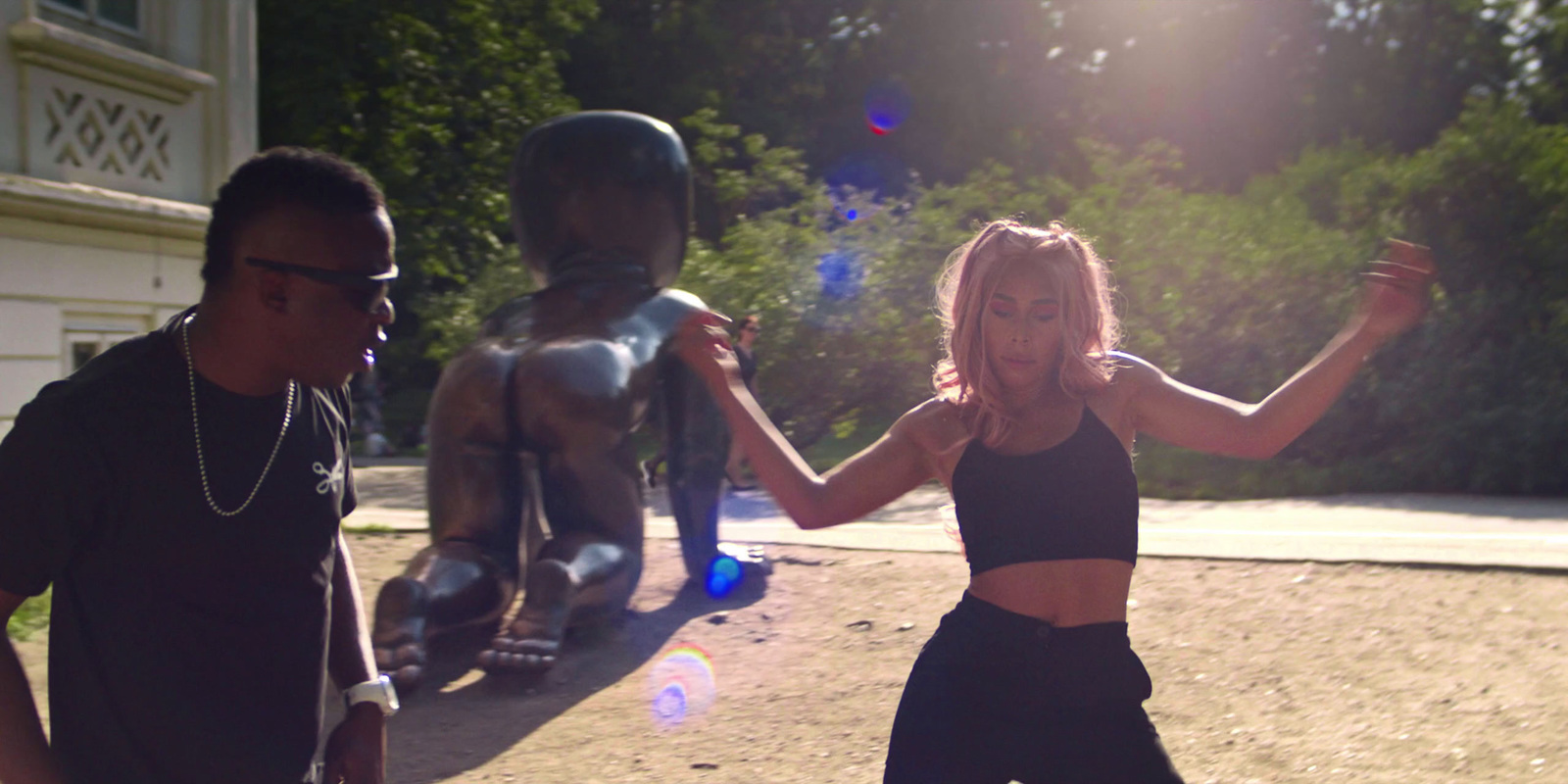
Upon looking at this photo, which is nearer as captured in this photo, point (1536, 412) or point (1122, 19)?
point (1536, 412)

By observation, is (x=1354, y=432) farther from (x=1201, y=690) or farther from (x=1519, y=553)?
(x=1201, y=690)

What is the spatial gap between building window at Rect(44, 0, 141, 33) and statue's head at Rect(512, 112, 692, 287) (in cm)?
481

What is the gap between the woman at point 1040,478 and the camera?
250cm

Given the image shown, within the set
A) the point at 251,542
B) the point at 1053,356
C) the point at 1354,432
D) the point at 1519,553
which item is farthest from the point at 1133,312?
the point at 251,542

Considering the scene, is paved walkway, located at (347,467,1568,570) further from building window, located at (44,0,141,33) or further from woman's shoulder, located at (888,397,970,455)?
building window, located at (44,0,141,33)

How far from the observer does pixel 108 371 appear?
6.51 feet

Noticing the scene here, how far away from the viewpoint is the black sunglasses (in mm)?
2078

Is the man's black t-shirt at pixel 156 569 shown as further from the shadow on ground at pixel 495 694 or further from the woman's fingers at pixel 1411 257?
the shadow on ground at pixel 495 694

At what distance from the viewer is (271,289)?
6.84 feet

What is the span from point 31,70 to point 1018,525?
28.1 feet

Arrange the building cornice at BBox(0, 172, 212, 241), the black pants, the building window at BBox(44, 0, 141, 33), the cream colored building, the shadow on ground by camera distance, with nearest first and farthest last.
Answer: the black pants, the shadow on ground, the building cornice at BBox(0, 172, 212, 241), the cream colored building, the building window at BBox(44, 0, 141, 33)

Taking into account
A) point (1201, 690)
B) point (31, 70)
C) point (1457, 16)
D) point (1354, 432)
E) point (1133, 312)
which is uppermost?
point (1457, 16)

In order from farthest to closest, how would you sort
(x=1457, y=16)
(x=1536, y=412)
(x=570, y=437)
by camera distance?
(x=1457, y=16)
(x=1536, y=412)
(x=570, y=437)

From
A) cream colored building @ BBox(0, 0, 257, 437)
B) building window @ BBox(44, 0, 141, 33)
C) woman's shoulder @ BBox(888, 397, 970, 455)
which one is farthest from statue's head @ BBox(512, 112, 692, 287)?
building window @ BBox(44, 0, 141, 33)
